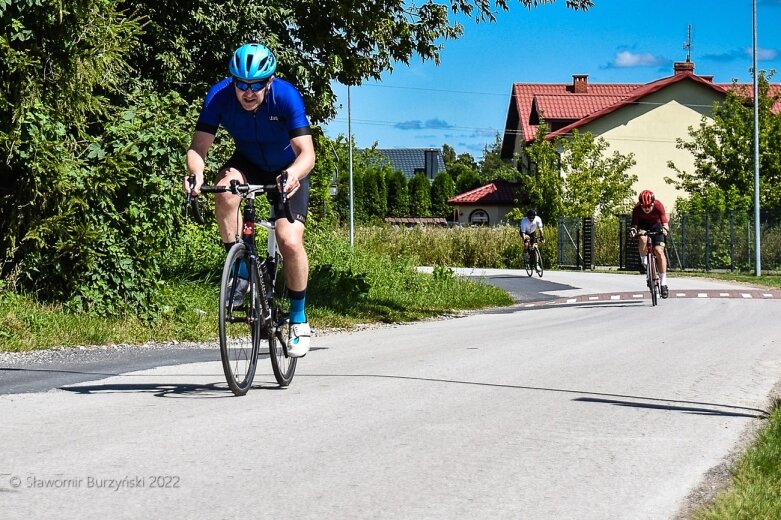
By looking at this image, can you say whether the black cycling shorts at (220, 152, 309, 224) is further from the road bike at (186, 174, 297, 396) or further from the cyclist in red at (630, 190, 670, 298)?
the cyclist in red at (630, 190, 670, 298)

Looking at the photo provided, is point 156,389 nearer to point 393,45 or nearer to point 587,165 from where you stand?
point 393,45

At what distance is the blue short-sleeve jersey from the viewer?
679cm

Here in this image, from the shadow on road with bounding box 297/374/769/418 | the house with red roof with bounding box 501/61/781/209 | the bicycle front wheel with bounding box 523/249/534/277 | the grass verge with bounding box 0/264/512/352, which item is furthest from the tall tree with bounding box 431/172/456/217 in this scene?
the shadow on road with bounding box 297/374/769/418

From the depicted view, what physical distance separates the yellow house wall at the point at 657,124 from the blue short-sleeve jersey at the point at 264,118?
55.8m

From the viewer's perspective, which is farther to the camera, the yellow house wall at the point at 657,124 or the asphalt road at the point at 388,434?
the yellow house wall at the point at 657,124

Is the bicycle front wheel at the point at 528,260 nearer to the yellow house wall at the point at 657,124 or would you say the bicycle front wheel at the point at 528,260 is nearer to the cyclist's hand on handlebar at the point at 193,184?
the cyclist's hand on handlebar at the point at 193,184

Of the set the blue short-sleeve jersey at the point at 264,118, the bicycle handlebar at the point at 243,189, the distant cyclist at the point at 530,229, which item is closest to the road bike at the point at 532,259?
the distant cyclist at the point at 530,229

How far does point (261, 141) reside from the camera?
6.98m

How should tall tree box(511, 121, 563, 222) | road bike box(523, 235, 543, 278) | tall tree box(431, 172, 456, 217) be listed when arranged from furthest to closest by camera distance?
tall tree box(431, 172, 456, 217), tall tree box(511, 121, 563, 222), road bike box(523, 235, 543, 278)

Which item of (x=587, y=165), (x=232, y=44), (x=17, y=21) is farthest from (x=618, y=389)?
(x=587, y=165)

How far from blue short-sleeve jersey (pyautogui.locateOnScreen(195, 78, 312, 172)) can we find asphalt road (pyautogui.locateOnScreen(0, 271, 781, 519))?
1.53 meters

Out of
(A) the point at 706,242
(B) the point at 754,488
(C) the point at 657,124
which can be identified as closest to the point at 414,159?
(C) the point at 657,124

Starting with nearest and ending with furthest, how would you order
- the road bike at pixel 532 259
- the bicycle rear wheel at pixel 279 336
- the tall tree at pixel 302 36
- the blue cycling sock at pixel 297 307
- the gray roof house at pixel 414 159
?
the bicycle rear wheel at pixel 279 336, the blue cycling sock at pixel 297 307, the tall tree at pixel 302 36, the road bike at pixel 532 259, the gray roof house at pixel 414 159

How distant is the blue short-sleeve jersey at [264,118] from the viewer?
6.79m
